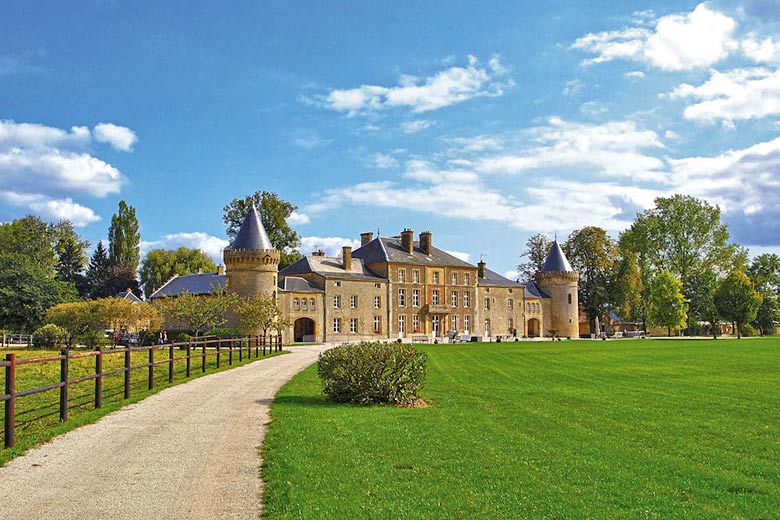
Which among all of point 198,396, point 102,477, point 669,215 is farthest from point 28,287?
point 669,215

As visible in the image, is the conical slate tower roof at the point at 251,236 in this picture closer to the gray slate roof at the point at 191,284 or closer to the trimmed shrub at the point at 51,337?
the gray slate roof at the point at 191,284

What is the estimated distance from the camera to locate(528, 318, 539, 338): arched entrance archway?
7506cm

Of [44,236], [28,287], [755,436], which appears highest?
[44,236]

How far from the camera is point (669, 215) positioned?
7044 cm

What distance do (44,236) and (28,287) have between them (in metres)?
29.6

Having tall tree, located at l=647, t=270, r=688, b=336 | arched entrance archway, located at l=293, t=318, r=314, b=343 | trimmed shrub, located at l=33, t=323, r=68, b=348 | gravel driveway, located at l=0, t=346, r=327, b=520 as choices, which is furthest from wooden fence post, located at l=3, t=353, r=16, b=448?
tall tree, located at l=647, t=270, r=688, b=336

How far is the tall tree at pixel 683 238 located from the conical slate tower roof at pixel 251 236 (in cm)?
3975

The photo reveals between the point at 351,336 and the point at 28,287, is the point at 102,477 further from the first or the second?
the point at 351,336

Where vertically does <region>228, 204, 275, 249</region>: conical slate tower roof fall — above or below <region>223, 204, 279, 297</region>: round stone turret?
above

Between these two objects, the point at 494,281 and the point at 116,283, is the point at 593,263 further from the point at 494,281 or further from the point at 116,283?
the point at 116,283

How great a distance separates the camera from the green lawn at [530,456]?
6195 mm

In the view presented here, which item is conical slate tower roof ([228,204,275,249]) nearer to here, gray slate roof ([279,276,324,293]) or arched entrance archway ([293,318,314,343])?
gray slate roof ([279,276,324,293])

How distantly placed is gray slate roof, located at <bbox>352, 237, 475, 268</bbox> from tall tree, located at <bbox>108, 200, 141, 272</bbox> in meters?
24.6

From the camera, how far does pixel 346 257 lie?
200 feet
